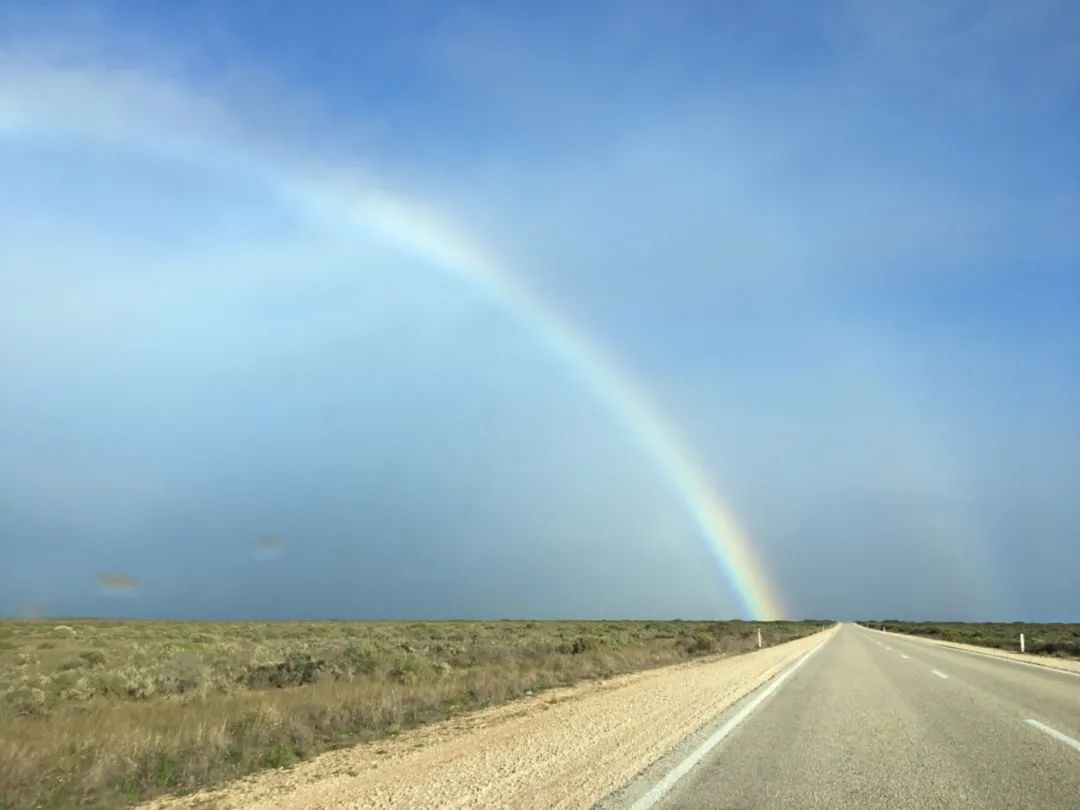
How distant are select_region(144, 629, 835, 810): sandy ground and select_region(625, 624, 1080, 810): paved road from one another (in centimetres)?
87

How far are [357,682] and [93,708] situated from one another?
19.1ft

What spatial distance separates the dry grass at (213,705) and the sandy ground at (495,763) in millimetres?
944

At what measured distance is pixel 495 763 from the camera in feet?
31.1

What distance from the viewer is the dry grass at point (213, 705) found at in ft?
30.6

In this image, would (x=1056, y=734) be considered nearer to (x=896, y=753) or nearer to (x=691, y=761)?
(x=896, y=753)

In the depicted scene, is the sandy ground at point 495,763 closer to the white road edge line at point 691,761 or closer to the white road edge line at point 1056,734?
the white road edge line at point 691,761

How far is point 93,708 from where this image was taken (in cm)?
1658

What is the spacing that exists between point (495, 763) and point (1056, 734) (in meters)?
7.55

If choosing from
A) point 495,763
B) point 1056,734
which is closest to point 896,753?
point 1056,734

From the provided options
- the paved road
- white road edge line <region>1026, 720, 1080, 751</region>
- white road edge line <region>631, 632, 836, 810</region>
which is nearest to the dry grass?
white road edge line <region>631, 632, 836, 810</region>

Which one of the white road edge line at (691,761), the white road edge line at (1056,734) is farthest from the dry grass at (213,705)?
the white road edge line at (1056,734)

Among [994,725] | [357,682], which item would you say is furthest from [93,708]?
[994,725]

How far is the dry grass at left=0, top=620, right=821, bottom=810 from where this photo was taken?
9.34 m

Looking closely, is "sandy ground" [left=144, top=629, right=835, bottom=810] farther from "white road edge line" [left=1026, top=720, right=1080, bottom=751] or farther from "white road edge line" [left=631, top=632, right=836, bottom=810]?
"white road edge line" [left=1026, top=720, right=1080, bottom=751]
